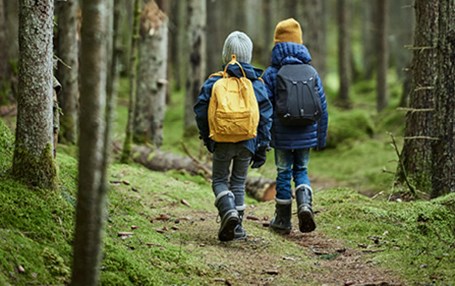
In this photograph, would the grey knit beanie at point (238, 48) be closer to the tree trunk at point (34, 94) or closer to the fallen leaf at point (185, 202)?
the tree trunk at point (34, 94)

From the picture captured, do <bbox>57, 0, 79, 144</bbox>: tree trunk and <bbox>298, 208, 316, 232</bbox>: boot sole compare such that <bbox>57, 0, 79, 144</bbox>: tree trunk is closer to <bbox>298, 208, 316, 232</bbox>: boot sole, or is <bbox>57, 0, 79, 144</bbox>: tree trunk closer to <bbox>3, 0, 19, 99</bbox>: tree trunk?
<bbox>3, 0, 19, 99</bbox>: tree trunk

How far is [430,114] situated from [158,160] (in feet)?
16.2

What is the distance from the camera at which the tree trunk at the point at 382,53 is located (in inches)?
890

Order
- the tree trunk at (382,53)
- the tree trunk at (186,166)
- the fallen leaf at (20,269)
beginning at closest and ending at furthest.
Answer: the fallen leaf at (20,269)
the tree trunk at (186,166)
the tree trunk at (382,53)

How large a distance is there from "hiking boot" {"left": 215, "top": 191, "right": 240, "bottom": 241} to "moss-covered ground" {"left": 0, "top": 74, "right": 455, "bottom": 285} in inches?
5.4

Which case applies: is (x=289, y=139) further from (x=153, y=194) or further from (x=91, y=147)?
(x=91, y=147)

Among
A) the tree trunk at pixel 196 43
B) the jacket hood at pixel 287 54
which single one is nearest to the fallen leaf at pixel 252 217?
the jacket hood at pixel 287 54

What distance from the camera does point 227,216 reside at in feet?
23.4

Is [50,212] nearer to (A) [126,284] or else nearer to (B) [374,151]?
(A) [126,284]

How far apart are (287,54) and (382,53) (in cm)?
1542

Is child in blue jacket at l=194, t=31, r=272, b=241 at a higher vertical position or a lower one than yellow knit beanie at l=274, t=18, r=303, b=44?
lower

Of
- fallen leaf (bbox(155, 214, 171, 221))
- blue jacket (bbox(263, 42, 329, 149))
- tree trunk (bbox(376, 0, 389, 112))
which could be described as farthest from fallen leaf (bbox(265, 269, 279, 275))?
tree trunk (bbox(376, 0, 389, 112))

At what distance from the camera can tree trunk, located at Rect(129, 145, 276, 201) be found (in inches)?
452

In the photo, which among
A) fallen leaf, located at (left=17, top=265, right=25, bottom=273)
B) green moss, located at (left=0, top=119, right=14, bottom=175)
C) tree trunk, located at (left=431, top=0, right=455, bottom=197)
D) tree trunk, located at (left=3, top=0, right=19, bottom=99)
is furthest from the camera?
tree trunk, located at (left=3, top=0, right=19, bottom=99)
